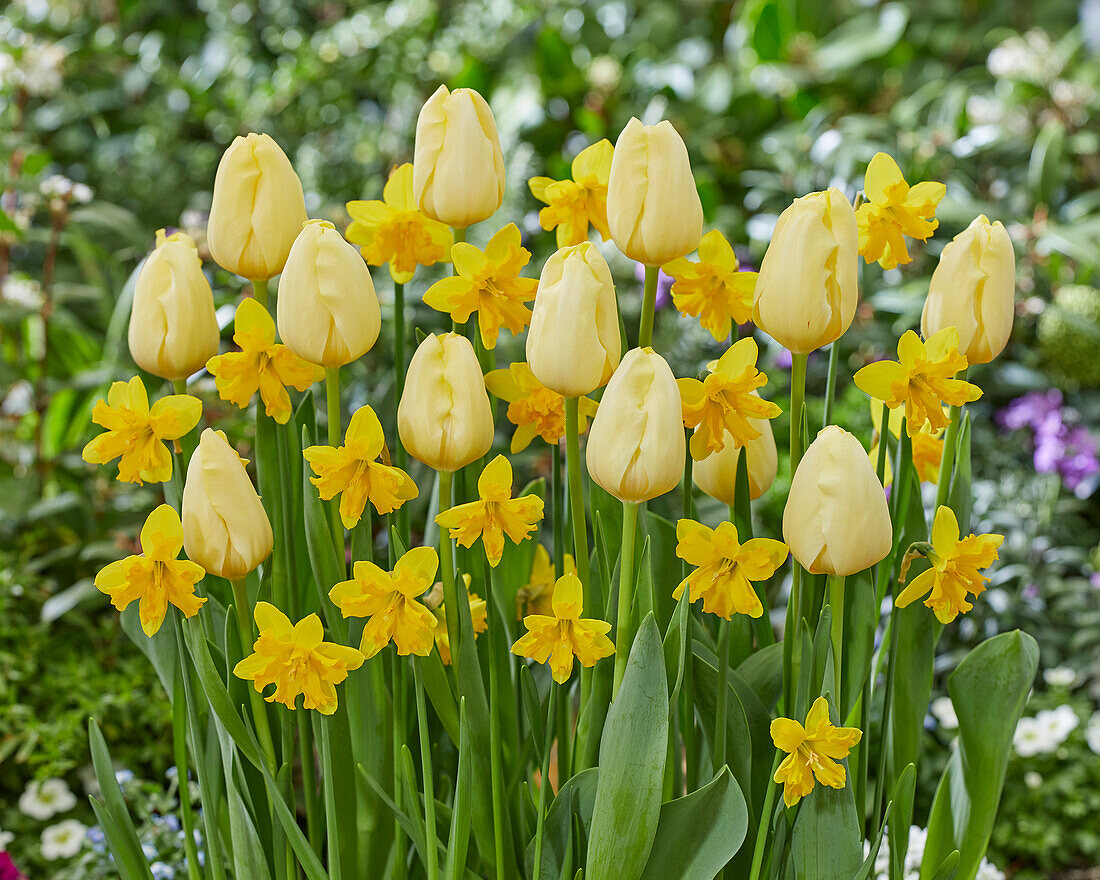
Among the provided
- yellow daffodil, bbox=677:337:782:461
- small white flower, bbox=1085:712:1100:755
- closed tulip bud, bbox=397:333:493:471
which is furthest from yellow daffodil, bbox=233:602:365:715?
small white flower, bbox=1085:712:1100:755

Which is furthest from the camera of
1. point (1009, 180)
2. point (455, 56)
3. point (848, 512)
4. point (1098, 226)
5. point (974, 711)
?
point (455, 56)

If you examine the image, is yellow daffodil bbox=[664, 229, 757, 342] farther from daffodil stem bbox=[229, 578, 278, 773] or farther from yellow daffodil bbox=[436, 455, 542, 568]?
daffodil stem bbox=[229, 578, 278, 773]

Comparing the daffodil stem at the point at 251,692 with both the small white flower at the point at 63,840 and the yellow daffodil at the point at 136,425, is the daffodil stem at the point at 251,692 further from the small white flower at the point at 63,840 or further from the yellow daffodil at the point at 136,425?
the small white flower at the point at 63,840

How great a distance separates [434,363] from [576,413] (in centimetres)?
8

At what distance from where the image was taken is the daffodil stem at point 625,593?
19.5 inches

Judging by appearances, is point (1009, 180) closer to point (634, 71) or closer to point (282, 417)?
point (634, 71)

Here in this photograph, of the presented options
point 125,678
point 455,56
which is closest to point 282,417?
point 125,678

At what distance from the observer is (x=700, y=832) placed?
1.77ft

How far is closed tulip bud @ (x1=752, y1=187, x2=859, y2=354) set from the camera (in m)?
0.47

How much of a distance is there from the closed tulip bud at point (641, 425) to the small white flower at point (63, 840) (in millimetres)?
867

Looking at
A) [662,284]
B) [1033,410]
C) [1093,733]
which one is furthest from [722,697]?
[1033,410]

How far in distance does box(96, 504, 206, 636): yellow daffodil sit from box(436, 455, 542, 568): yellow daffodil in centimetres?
13

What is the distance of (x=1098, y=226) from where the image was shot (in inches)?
72.9

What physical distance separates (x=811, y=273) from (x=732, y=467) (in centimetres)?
14
